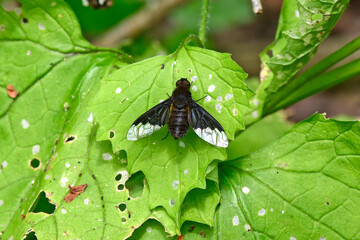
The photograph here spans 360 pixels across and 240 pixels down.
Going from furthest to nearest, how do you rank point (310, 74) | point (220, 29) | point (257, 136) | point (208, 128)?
1. point (220, 29)
2. point (257, 136)
3. point (310, 74)
4. point (208, 128)

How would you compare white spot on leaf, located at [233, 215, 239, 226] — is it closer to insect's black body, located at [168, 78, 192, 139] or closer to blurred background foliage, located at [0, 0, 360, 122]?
insect's black body, located at [168, 78, 192, 139]

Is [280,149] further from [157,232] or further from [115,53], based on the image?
[115,53]

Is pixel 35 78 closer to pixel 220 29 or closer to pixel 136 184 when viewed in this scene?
pixel 136 184

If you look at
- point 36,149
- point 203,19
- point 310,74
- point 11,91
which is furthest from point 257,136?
point 11,91

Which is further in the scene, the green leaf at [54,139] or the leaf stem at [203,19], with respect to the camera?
the leaf stem at [203,19]

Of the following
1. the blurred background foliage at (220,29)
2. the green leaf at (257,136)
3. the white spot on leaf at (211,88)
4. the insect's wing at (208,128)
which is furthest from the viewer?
the blurred background foliage at (220,29)

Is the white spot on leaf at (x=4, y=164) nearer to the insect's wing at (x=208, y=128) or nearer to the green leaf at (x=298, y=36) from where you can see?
the insect's wing at (x=208, y=128)

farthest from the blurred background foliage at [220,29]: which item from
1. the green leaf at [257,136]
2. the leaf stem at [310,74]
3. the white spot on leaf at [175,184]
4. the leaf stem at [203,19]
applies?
the white spot on leaf at [175,184]
